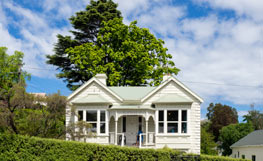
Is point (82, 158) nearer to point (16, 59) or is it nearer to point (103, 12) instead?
point (103, 12)

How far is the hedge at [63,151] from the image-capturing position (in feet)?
63.0

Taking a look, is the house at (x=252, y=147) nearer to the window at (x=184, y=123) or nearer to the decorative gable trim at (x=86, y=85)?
the window at (x=184, y=123)

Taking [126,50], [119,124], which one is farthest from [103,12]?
[119,124]

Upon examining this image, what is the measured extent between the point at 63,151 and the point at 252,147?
29750 mm

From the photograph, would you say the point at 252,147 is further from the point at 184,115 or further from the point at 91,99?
the point at 91,99

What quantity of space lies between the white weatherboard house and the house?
15.9m

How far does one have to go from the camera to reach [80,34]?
1750 inches

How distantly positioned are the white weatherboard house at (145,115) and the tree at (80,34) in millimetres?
15345

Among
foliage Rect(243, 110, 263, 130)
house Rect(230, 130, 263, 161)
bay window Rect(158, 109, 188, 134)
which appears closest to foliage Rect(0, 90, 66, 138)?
bay window Rect(158, 109, 188, 134)

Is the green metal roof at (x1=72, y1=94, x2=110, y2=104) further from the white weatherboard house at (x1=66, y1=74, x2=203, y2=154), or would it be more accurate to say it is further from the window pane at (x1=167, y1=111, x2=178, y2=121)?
the window pane at (x1=167, y1=111, x2=178, y2=121)

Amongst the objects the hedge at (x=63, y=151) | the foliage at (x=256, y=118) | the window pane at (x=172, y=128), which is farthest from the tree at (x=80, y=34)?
the foliage at (x=256, y=118)

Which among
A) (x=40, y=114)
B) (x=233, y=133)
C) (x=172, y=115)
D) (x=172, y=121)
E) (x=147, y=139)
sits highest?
(x=40, y=114)

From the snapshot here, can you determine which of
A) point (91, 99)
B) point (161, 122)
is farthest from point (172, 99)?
point (91, 99)

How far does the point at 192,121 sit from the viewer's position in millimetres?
27172
